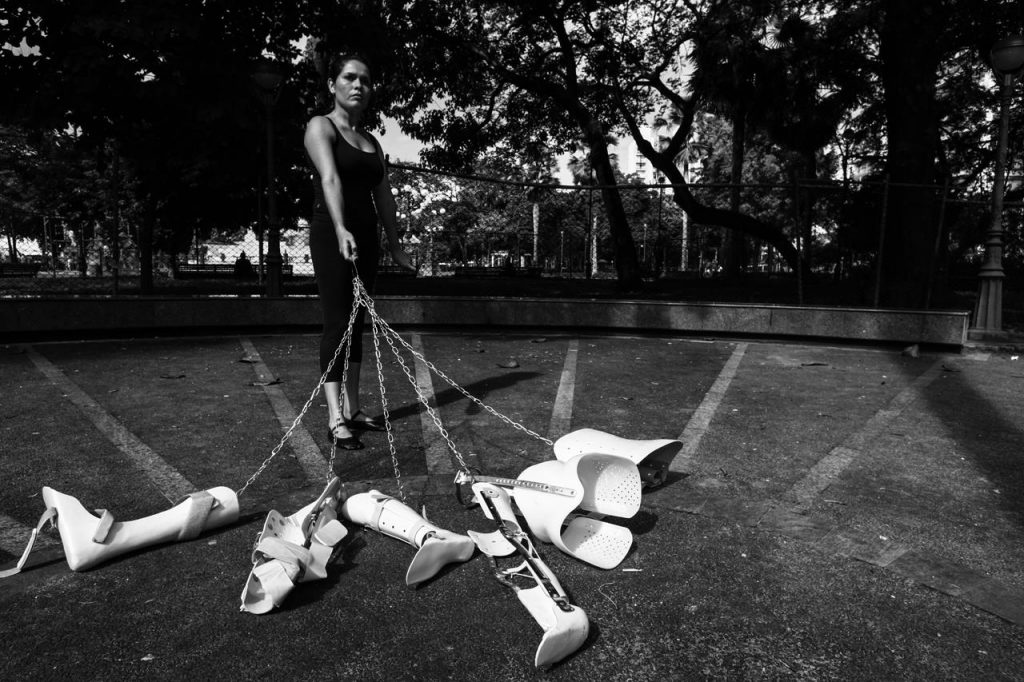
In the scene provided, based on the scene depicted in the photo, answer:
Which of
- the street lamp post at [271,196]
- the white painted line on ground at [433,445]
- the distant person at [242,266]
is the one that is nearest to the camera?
the white painted line on ground at [433,445]

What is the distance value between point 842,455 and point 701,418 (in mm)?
1024

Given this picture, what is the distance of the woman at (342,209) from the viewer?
3.62 meters

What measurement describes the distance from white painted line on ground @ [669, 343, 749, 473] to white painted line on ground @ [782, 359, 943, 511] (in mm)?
567

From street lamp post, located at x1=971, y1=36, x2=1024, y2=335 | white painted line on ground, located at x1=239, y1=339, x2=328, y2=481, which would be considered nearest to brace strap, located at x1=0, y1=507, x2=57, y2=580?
white painted line on ground, located at x1=239, y1=339, x2=328, y2=481

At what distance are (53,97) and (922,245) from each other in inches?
592

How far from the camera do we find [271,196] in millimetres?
10000

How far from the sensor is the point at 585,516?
8.73ft

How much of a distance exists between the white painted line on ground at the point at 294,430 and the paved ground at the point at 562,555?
26 mm

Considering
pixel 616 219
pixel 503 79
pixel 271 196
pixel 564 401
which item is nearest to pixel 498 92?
pixel 503 79

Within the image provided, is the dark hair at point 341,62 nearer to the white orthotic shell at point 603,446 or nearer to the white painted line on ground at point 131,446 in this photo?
the white painted line on ground at point 131,446

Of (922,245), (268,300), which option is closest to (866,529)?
(268,300)

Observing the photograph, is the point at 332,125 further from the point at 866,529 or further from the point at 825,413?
the point at 825,413

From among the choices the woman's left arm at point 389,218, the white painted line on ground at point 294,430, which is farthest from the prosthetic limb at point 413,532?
the woman's left arm at point 389,218

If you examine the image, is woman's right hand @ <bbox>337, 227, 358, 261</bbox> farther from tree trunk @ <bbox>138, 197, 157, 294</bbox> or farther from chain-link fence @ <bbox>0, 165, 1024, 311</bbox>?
tree trunk @ <bbox>138, 197, 157, 294</bbox>
